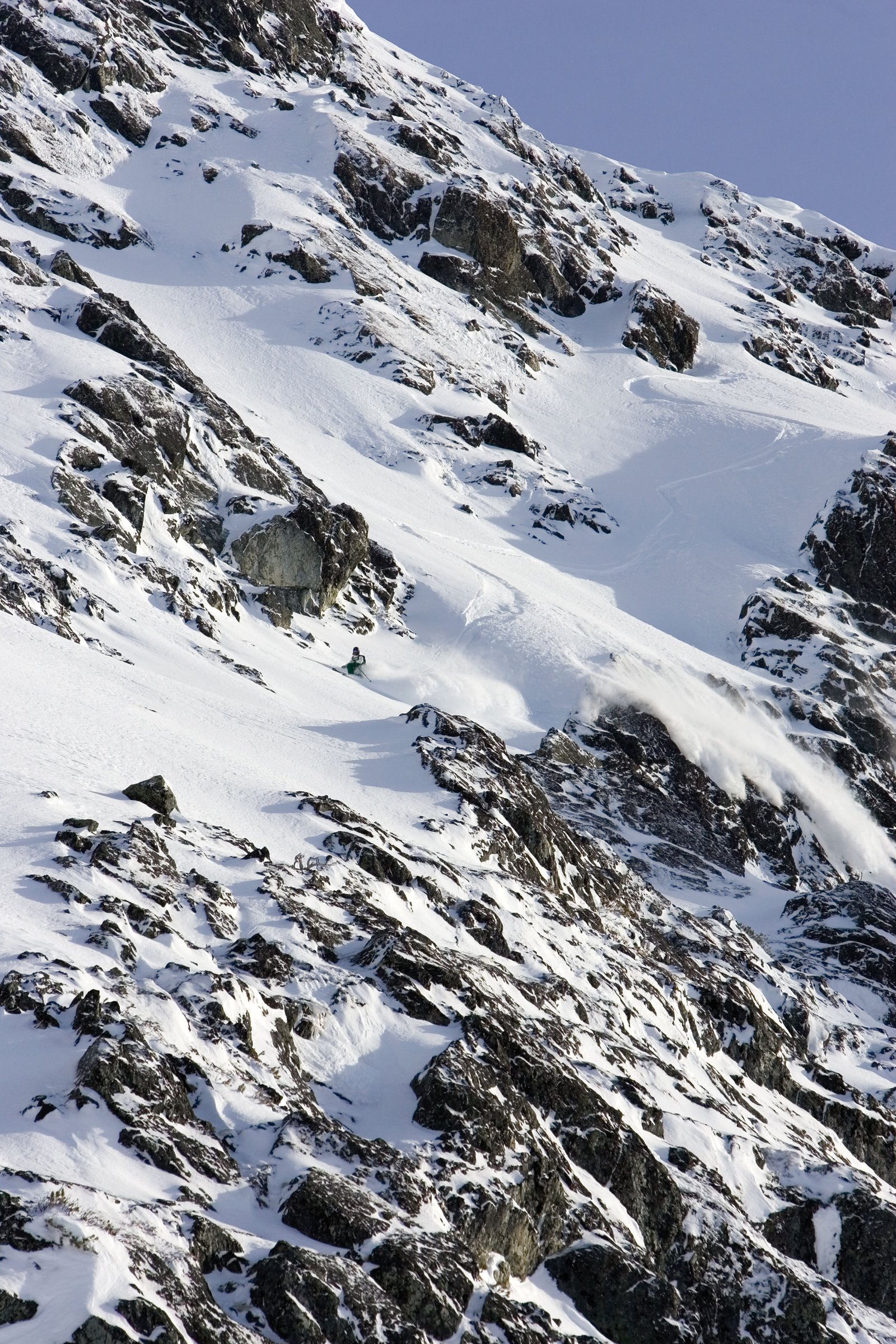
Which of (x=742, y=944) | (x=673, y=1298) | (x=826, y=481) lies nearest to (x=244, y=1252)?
(x=673, y=1298)

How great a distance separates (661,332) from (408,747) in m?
76.3

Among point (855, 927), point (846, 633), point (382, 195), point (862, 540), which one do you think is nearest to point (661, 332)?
point (382, 195)

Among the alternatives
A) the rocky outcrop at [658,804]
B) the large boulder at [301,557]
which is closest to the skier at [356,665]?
the large boulder at [301,557]

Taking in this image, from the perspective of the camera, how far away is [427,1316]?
38.6ft

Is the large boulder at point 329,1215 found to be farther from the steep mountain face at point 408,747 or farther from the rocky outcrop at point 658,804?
the rocky outcrop at point 658,804

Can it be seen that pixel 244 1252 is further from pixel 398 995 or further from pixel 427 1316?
pixel 398 995

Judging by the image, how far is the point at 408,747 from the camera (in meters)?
30.4

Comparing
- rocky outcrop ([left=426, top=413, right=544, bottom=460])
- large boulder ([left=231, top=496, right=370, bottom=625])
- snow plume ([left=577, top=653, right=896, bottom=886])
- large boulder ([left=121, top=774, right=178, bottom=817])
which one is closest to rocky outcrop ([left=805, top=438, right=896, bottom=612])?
rocky outcrop ([left=426, top=413, right=544, bottom=460])

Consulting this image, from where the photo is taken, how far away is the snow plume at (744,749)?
4997 cm

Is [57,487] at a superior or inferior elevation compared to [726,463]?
inferior

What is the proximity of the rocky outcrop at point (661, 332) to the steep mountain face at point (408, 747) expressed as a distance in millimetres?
516

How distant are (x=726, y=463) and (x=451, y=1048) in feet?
227

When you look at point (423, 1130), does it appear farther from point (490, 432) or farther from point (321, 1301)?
point (490, 432)

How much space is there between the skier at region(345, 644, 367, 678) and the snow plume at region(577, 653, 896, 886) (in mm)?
9968
